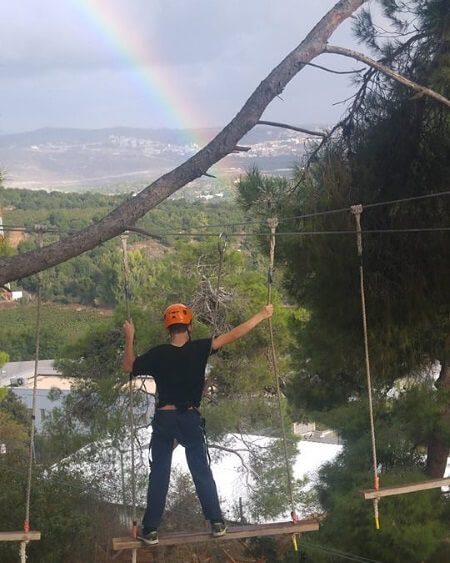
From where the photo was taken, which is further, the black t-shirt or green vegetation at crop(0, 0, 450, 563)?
green vegetation at crop(0, 0, 450, 563)

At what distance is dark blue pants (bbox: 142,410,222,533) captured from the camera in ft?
11.4

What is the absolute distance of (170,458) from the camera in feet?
11.5

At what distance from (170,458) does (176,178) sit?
132 cm

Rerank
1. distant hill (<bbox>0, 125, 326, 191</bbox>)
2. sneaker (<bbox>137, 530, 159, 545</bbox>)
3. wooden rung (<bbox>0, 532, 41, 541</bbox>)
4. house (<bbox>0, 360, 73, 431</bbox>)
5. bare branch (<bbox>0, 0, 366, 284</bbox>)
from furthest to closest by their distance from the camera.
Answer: distant hill (<bbox>0, 125, 326, 191</bbox>), house (<bbox>0, 360, 73, 431</bbox>), bare branch (<bbox>0, 0, 366, 284</bbox>), sneaker (<bbox>137, 530, 159, 545</bbox>), wooden rung (<bbox>0, 532, 41, 541</bbox>)

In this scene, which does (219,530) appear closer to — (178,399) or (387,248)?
(178,399)

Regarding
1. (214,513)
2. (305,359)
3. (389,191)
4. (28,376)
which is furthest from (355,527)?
(28,376)

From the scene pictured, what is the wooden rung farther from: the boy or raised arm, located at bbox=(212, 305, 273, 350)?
raised arm, located at bbox=(212, 305, 273, 350)

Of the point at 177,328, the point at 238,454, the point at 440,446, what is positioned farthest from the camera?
the point at 238,454

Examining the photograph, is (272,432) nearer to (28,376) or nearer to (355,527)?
(355,527)

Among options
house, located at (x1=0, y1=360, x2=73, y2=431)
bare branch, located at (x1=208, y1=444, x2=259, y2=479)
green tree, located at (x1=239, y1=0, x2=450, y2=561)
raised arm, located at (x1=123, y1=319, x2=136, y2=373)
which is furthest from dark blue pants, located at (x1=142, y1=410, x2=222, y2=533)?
house, located at (x1=0, y1=360, x2=73, y2=431)

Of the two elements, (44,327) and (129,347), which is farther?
(44,327)

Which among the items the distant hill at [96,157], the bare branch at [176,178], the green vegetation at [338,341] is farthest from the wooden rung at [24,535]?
the distant hill at [96,157]

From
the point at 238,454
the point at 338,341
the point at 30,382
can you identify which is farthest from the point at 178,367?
the point at 30,382

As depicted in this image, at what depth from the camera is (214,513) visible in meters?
3.48
